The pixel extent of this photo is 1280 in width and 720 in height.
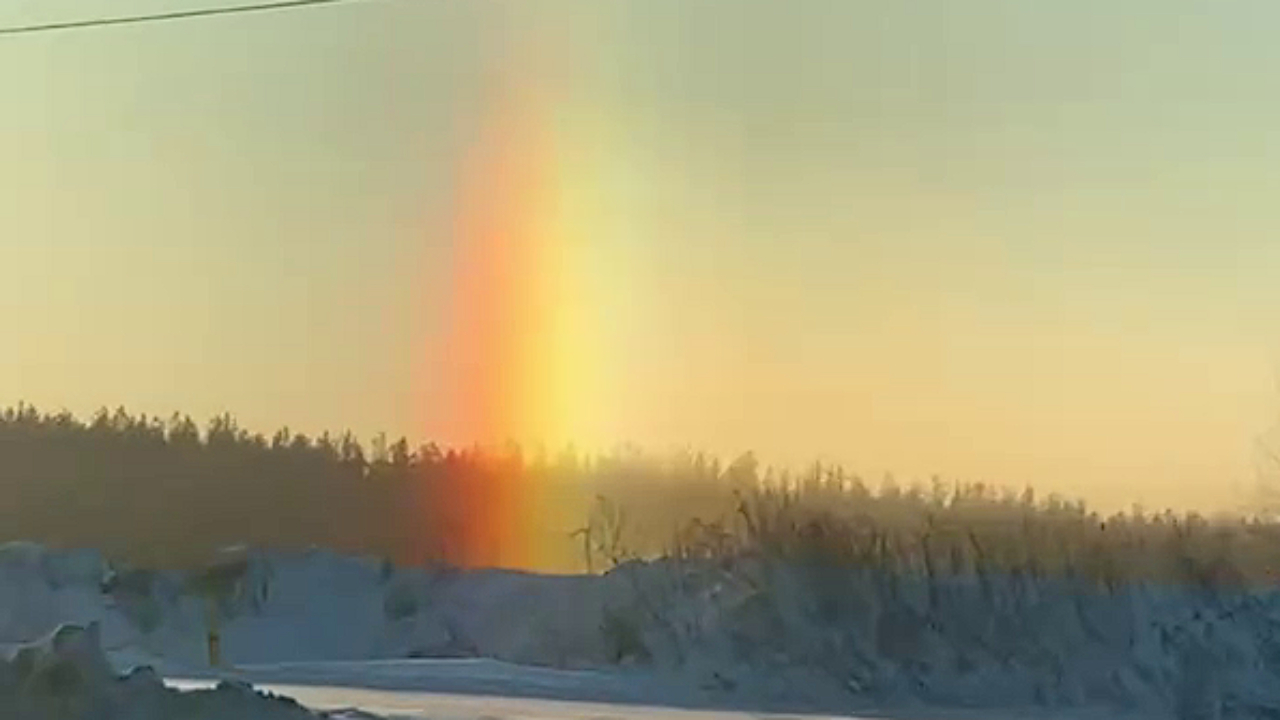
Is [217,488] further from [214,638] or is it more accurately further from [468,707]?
[468,707]

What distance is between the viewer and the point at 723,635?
724 inches

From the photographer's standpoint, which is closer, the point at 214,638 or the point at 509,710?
the point at 509,710

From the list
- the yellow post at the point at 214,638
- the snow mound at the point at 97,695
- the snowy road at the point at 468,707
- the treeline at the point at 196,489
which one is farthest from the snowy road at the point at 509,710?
the treeline at the point at 196,489

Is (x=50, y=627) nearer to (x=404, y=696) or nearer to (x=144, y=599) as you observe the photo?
(x=144, y=599)

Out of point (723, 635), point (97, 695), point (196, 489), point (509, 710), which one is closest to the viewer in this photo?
point (97, 695)

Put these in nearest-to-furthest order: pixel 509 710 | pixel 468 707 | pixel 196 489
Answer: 1. pixel 509 710
2. pixel 468 707
3. pixel 196 489

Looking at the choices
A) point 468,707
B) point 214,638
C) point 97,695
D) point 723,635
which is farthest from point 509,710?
point 214,638

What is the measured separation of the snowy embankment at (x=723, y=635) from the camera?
17.0 m

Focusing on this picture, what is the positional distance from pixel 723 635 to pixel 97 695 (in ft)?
22.7

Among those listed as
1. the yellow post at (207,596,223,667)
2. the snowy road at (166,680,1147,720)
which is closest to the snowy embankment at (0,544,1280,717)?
the yellow post at (207,596,223,667)

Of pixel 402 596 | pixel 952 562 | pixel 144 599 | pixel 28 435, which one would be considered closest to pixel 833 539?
pixel 952 562

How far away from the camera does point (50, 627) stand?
834 inches

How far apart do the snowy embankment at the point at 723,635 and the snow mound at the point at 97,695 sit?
11.4ft

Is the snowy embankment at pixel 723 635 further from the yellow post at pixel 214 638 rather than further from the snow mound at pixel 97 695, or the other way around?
the snow mound at pixel 97 695
